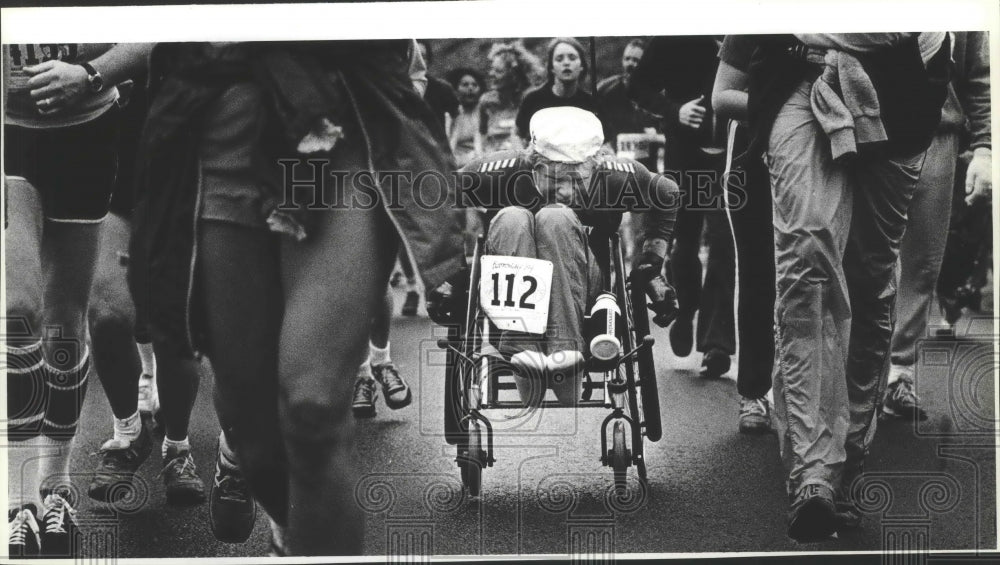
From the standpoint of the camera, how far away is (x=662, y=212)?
4.99 m

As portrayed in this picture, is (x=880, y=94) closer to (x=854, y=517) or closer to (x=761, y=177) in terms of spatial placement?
(x=761, y=177)

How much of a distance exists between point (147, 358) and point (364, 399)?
3.54ft

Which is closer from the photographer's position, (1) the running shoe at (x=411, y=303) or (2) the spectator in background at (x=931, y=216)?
(1) the running shoe at (x=411, y=303)

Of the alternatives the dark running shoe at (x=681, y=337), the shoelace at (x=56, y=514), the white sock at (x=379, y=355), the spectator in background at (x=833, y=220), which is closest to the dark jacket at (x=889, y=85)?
the spectator in background at (x=833, y=220)

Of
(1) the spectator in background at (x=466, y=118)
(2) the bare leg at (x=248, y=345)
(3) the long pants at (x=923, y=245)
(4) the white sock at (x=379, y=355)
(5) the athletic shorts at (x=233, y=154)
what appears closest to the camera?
(2) the bare leg at (x=248, y=345)

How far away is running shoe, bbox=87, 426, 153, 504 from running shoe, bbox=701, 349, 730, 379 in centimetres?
259

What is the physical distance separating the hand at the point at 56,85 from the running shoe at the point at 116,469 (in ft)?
5.08

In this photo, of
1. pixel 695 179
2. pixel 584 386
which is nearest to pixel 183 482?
pixel 584 386

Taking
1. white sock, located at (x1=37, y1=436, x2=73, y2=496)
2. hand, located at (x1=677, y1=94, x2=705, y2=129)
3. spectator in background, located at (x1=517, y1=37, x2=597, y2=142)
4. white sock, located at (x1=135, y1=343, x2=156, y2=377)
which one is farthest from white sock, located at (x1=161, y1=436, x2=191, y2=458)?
hand, located at (x1=677, y1=94, x2=705, y2=129)

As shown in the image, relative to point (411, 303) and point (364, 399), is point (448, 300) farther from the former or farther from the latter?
point (364, 399)

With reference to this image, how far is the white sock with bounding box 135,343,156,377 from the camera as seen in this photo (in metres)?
5.07

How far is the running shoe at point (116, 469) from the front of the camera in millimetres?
5000

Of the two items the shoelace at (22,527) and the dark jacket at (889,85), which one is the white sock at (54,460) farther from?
the dark jacket at (889,85)

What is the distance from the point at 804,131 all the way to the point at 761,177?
28 cm
